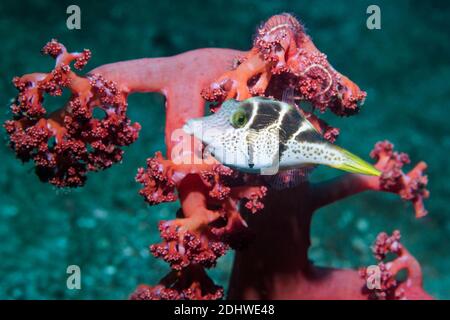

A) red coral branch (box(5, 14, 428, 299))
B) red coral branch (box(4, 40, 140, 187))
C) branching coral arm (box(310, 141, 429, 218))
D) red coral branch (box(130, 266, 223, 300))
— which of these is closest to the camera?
red coral branch (box(5, 14, 428, 299))

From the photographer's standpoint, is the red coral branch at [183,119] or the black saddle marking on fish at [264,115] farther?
the red coral branch at [183,119]

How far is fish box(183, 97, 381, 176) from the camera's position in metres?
2.39

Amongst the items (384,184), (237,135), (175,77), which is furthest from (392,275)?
(175,77)

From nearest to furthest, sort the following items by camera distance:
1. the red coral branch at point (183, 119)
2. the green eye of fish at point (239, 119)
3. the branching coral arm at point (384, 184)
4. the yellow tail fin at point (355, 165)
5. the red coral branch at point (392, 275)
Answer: the green eye of fish at point (239, 119) → the yellow tail fin at point (355, 165) → the red coral branch at point (183, 119) → the red coral branch at point (392, 275) → the branching coral arm at point (384, 184)

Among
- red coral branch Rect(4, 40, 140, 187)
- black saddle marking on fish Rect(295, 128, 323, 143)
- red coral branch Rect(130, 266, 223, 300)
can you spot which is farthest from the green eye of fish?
red coral branch Rect(130, 266, 223, 300)

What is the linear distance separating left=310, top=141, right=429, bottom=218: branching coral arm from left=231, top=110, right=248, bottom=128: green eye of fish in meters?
1.36

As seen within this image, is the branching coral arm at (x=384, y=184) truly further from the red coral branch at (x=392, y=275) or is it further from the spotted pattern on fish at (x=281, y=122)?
the spotted pattern on fish at (x=281, y=122)

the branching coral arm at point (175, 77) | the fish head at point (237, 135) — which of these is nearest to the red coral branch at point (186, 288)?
the branching coral arm at point (175, 77)

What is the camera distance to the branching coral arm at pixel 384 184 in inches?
141

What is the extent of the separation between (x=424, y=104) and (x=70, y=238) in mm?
5811

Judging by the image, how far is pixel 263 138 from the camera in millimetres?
2434

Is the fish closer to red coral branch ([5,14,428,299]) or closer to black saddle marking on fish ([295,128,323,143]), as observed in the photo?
black saddle marking on fish ([295,128,323,143])

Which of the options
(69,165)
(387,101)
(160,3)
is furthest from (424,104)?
(69,165)

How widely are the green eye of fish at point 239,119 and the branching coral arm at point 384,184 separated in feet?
4.45
